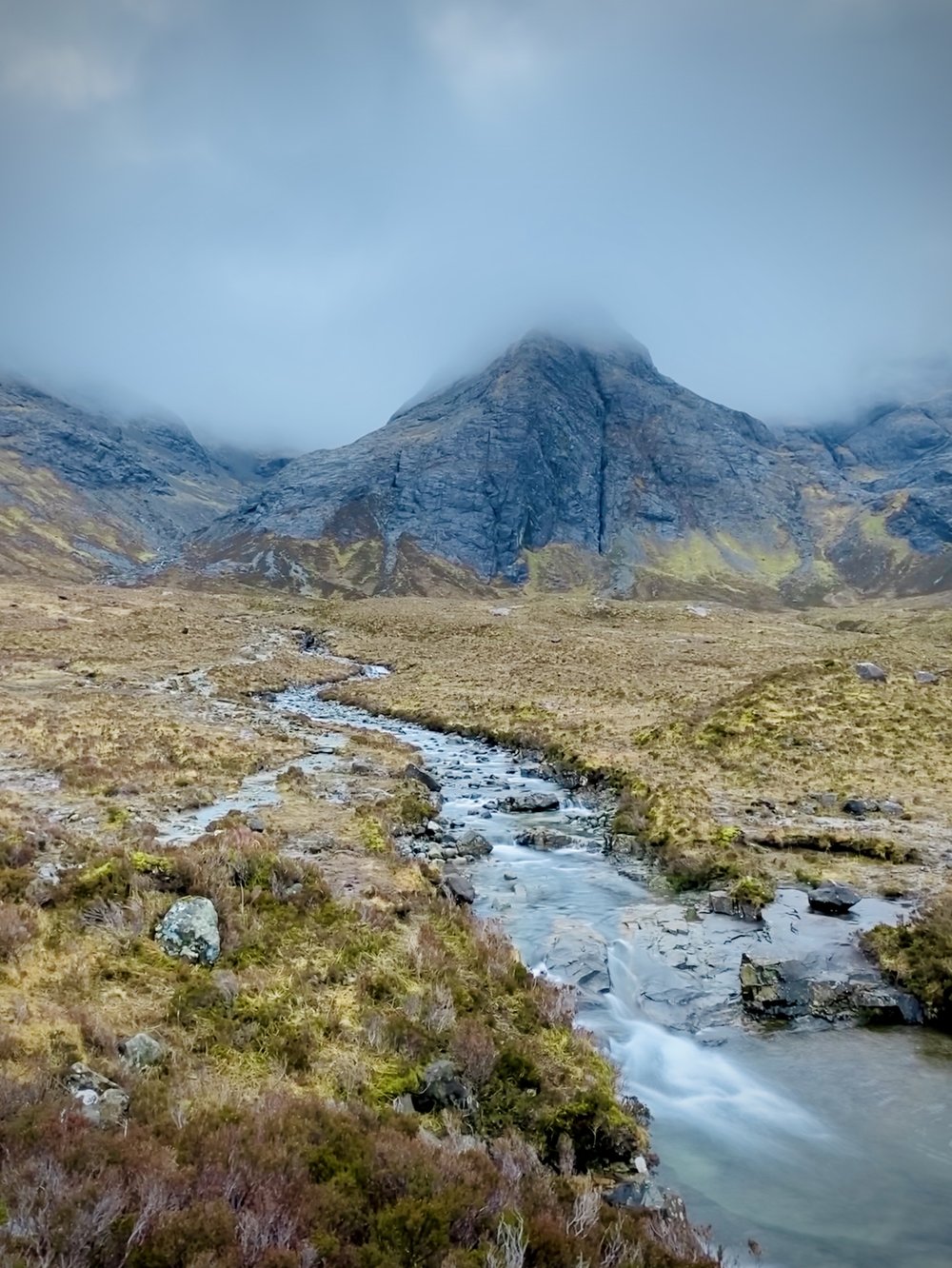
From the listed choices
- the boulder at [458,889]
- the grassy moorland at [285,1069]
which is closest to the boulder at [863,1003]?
the grassy moorland at [285,1069]

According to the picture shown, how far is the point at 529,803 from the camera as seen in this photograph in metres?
28.1

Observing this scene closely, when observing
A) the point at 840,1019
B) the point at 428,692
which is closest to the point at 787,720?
the point at 840,1019

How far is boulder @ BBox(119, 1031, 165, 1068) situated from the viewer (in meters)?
9.86

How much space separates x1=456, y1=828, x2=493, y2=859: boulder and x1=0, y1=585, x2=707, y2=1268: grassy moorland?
7.33 ft

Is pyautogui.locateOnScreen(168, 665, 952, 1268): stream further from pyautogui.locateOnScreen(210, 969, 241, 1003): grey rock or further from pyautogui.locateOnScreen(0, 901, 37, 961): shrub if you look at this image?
pyautogui.locateOnScreen(0, 901, 37, 961): shrub

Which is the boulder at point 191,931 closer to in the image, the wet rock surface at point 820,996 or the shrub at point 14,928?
the shrub at point 14,928

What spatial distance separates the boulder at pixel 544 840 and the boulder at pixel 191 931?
12.1 meters

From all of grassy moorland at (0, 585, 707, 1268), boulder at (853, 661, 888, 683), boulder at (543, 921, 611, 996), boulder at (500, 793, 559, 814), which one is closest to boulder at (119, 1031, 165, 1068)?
grassy moorland at (0, 585, 707, 1268)

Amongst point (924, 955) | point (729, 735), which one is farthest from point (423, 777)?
point (924, 955)

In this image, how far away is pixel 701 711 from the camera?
130 ft

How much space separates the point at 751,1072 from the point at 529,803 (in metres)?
15.4

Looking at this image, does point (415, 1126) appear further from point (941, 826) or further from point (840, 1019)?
point (941, 826)

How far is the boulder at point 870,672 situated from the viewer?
138ft

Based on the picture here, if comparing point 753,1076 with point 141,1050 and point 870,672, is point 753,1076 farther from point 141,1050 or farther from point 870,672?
point 870,672
